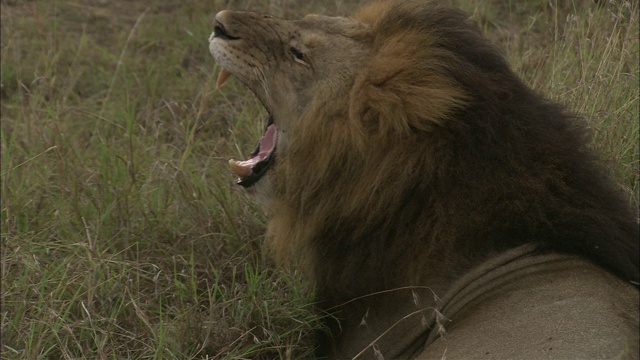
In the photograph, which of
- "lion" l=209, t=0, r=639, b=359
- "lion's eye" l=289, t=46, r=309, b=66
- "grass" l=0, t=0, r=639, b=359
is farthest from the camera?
"grass" l=0, t=0, r=639, b=359

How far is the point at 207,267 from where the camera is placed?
4.04m

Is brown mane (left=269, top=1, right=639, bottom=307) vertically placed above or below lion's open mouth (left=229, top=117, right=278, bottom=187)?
above

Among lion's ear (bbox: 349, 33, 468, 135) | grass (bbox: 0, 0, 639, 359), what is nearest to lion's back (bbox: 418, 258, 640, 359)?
lion's ear (bbox: 349, 33, 468, 135)

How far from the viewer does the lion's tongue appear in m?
3.49

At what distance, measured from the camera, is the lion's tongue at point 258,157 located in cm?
349

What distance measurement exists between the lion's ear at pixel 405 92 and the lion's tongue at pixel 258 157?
1.48 feet

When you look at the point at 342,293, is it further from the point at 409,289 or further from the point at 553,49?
the point at 553,49

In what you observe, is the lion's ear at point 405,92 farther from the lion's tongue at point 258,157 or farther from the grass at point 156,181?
the grass at point 156,181

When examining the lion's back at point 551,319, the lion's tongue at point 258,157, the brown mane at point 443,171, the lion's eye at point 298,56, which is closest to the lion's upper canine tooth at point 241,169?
the lion's tongue at point 258,157

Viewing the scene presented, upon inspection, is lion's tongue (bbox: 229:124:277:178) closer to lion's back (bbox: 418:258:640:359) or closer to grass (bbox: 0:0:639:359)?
grass (bbox: 0:0:639:359)

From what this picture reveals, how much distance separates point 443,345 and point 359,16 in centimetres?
115

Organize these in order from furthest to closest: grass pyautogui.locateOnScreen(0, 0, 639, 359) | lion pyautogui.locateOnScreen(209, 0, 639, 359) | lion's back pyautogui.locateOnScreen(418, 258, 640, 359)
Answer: grass pyautogui.locateOnScreen(0, 0, 639, 359) → lion pyautogui.locateOnScreen(209, 0, 639, 359) → lion's back pyautogui.locateOnScreen(418, 258, 640, 359)

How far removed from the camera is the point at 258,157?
356 cm

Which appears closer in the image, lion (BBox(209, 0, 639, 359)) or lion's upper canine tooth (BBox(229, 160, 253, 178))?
lion (BBox(209, 0, 639, 359))
